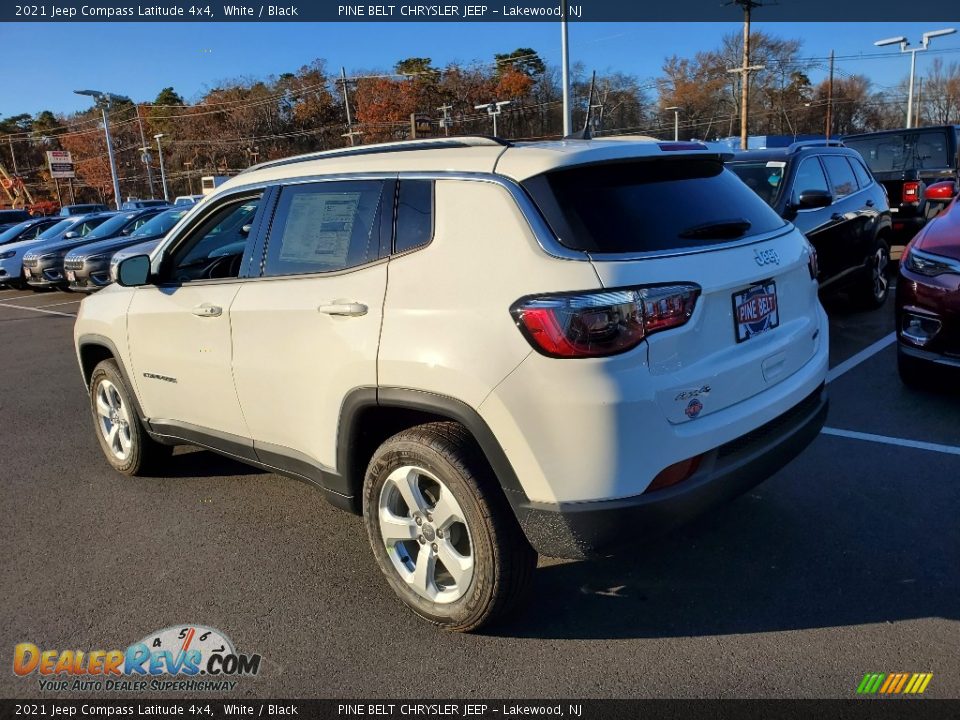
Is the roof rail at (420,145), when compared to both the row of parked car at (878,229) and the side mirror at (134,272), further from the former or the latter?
the row of parked car at (878,229)

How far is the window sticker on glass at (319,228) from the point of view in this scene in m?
3.18

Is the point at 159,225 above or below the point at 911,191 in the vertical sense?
below

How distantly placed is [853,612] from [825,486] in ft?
3.91

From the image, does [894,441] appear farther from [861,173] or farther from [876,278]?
[861,173]

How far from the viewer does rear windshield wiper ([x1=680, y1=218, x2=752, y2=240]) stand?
282 cm

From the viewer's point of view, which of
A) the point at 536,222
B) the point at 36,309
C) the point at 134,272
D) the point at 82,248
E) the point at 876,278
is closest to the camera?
the point at 536,222

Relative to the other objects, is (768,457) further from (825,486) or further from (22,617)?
(22,617)

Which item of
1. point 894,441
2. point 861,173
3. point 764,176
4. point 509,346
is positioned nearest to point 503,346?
point 509,346

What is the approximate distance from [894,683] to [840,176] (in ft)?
21.1

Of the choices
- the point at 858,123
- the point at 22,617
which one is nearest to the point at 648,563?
the point at 22,617

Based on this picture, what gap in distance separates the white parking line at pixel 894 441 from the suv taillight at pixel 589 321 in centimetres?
265

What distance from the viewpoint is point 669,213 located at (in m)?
2.83

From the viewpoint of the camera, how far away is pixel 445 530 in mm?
2840

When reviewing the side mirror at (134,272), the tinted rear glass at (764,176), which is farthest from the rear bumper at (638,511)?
the tinted rear glass at (764,176)
